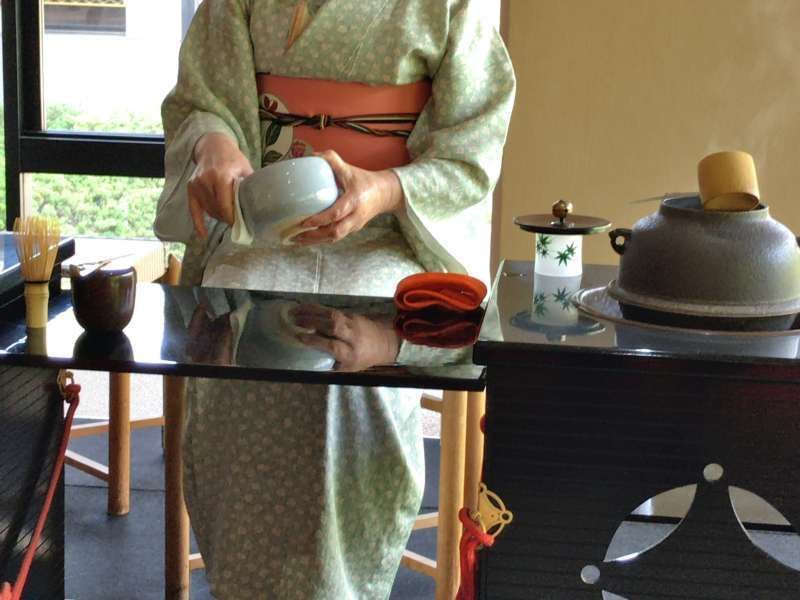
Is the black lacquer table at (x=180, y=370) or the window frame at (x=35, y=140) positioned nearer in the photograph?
the black lacquer table at (x=180, y=370)

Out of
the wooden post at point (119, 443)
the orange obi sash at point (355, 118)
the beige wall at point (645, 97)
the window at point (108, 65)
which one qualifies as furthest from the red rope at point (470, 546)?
the window at point (108, 65)

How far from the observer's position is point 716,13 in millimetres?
2723

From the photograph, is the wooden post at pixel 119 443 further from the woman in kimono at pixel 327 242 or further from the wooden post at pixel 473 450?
the wooden post at pixel 473 450

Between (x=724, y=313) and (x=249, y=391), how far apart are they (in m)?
0.88

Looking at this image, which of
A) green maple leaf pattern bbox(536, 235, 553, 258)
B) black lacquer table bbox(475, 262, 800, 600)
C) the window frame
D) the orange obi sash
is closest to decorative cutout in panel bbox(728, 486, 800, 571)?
black lacquer table bbox(475, 262, 800, 600)

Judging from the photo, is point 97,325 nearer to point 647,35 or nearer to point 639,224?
point 639,224

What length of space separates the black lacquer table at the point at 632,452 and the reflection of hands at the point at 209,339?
13.1 inches

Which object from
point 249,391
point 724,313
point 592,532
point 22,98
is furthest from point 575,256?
point 22,98

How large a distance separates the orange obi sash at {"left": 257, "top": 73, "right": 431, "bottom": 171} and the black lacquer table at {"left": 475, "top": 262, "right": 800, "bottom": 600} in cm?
77

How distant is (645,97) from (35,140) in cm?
203

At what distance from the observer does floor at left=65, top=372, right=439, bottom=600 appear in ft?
7.88

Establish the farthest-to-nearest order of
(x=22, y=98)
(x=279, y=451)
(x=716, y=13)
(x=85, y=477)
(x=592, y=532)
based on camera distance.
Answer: (x=22, y=98), (x=85, y=477), (x=716, y=13), (x=279, y=451), (x=592, y=532)

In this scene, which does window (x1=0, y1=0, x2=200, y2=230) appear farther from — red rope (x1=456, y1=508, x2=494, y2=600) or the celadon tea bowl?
red rope (x1=456, y1=508, x2=494, y2=600)

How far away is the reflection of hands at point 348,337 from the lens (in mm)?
1371
